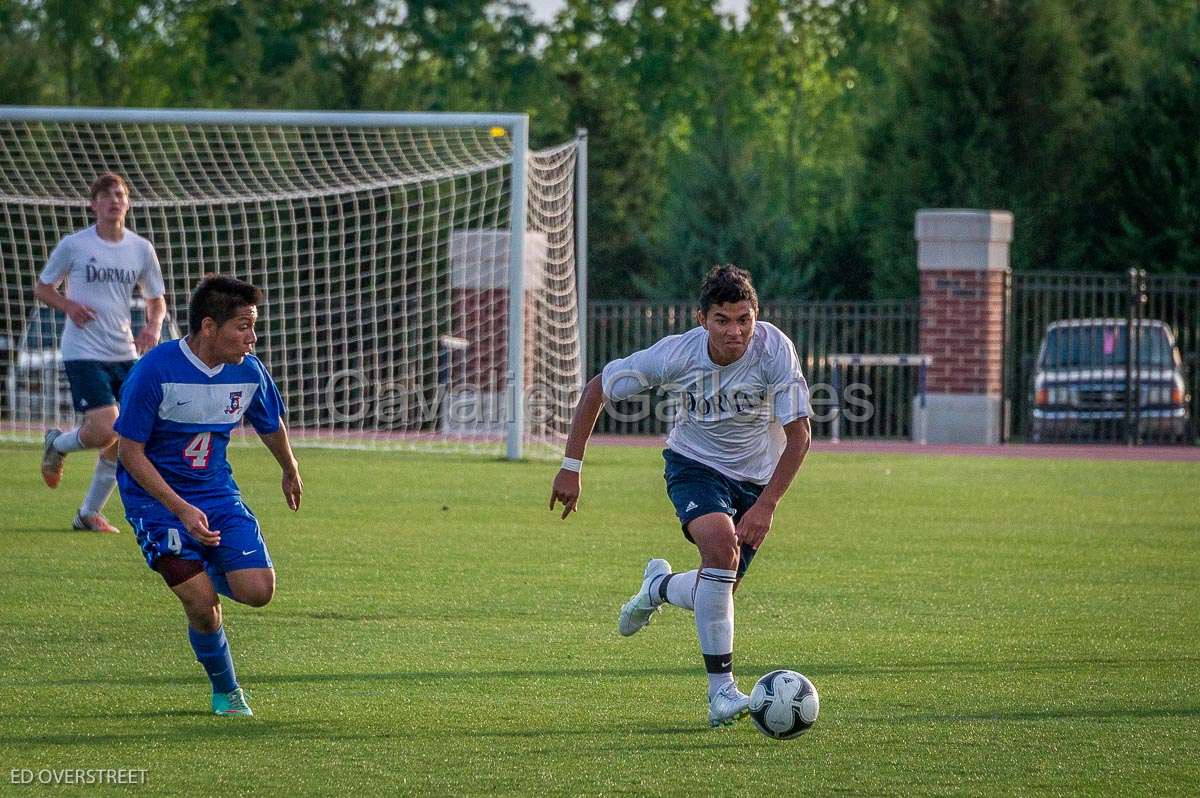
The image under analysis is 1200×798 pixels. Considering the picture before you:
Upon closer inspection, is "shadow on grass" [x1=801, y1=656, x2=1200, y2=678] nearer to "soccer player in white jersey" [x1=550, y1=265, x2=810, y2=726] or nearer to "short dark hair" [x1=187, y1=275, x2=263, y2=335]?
"soccer player in white jersey" [x1=550, y1=265, x2=810, y2=726]

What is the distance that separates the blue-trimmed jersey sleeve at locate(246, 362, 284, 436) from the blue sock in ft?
2.64

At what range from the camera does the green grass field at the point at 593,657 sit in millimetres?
5320

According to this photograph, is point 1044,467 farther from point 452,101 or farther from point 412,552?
point 452,101

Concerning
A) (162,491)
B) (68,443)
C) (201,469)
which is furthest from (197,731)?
(68,443)

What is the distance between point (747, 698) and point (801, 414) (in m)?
1.05

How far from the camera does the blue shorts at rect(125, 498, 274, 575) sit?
5996 millimetres

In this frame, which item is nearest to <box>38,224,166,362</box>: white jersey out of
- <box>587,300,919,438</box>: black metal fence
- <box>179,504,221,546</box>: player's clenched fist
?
<box>179,504,221,546</box>: player's clenched fist

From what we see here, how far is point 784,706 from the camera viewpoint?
564 centimetres

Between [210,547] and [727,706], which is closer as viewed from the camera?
[727,706]

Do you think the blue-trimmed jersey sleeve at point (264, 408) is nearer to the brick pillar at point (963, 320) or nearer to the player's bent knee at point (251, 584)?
the player's bent knee at point (251, 584)

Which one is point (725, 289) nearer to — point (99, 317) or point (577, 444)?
point (577, 444)

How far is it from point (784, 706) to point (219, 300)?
2.37 meters

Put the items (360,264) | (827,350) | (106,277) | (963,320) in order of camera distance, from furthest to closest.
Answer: (827,350), (360,264), (963,320), (106,277)

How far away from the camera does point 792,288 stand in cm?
2911
